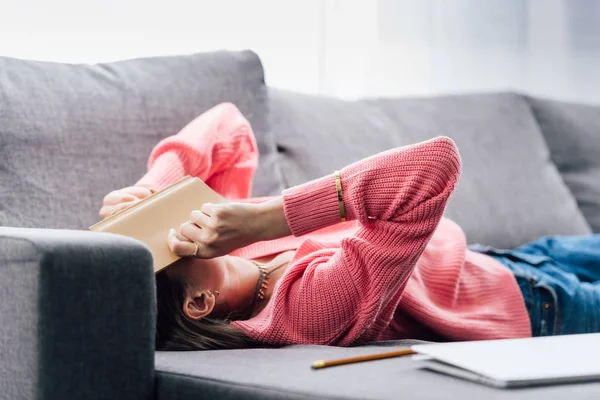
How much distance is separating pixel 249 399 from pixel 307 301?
338 millimetres

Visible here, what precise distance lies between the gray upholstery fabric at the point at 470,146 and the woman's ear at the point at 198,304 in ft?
1.88

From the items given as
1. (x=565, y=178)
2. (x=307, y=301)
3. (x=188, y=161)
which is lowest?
(x=565, y=178)

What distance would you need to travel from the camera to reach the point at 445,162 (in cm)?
119

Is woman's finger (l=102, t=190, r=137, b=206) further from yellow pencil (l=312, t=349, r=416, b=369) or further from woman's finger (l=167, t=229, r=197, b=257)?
yellow pencil (l=312, t=349, r=416, b=369)

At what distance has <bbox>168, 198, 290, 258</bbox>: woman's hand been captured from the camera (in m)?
1.20

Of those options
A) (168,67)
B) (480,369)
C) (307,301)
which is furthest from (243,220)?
(168,67)

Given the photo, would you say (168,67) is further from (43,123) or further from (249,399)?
(249,399)

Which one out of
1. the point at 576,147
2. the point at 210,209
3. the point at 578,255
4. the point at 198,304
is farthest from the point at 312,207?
the point at 576,147

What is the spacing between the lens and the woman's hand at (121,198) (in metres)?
1.40

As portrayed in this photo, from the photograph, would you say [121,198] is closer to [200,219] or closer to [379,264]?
[200,219]

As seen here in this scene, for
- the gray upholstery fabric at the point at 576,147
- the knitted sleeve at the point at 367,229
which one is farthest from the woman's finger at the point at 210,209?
the gray upholstery fabric at the point at 576,147

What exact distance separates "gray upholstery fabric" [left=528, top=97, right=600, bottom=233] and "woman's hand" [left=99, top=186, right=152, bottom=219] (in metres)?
1.32

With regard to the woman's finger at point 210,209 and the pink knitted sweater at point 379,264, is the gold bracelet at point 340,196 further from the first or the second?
the woman's finger at point 210,209

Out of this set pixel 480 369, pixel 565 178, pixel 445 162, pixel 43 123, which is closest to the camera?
pixel 480 369
